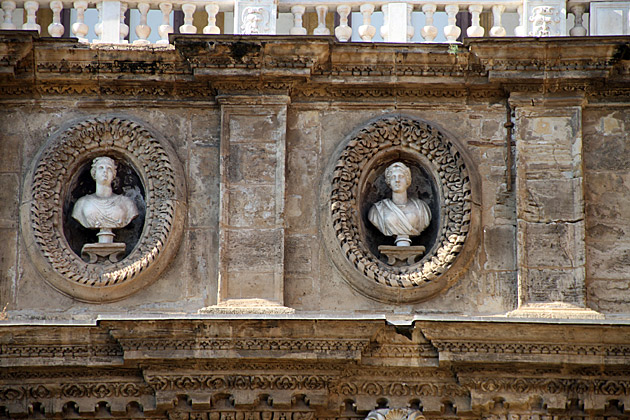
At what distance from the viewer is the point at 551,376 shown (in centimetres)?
1160

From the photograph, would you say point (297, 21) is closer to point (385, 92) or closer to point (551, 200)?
point (385, 92)

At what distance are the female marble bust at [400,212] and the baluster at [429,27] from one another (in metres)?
1.11

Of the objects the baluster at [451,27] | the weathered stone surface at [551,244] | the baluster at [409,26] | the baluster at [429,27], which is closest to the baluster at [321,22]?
the baluster at [409,26]

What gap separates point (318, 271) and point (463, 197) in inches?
50.7

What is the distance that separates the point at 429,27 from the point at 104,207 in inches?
119

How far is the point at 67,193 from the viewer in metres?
12.3

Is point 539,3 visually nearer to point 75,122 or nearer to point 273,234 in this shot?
point 273,234

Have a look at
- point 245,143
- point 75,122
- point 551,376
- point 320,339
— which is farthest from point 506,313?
point 75,122

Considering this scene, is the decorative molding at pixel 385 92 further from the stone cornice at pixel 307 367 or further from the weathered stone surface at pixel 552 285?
the stone cornice at pixel 307 367

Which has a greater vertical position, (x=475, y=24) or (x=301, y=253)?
(x=475, y=24)

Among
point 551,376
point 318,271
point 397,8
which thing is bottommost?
point 551,376

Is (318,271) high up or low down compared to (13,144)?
down

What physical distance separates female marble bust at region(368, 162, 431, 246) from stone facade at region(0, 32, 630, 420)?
0.15 m

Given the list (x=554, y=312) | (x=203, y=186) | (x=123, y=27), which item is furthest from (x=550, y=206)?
(x=123, y=27)
